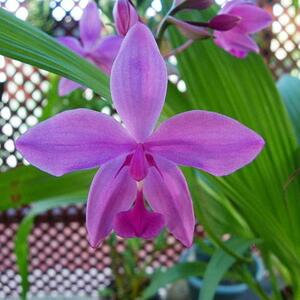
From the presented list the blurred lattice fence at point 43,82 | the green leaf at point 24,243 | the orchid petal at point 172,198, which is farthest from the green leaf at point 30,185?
the blurred lattice fence at point 43,82

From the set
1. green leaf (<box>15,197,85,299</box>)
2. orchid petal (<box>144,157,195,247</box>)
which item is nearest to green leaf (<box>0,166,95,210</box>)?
green leaf (<box>15,197,85,299</box>)

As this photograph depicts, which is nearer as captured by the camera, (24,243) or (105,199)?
(105,199)

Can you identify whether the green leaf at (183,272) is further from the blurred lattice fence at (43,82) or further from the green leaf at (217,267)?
the blurred lattice fence at (43,82)

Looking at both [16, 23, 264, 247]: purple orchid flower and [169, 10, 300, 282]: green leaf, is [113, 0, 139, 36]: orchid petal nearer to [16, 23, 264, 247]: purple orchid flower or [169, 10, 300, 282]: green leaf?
[16, 23, 264, 247]: purple orchid flower

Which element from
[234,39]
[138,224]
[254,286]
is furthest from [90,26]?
[254,286]

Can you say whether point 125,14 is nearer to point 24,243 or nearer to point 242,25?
point 242,25

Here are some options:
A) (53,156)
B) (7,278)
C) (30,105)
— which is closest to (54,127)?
(53,156)
